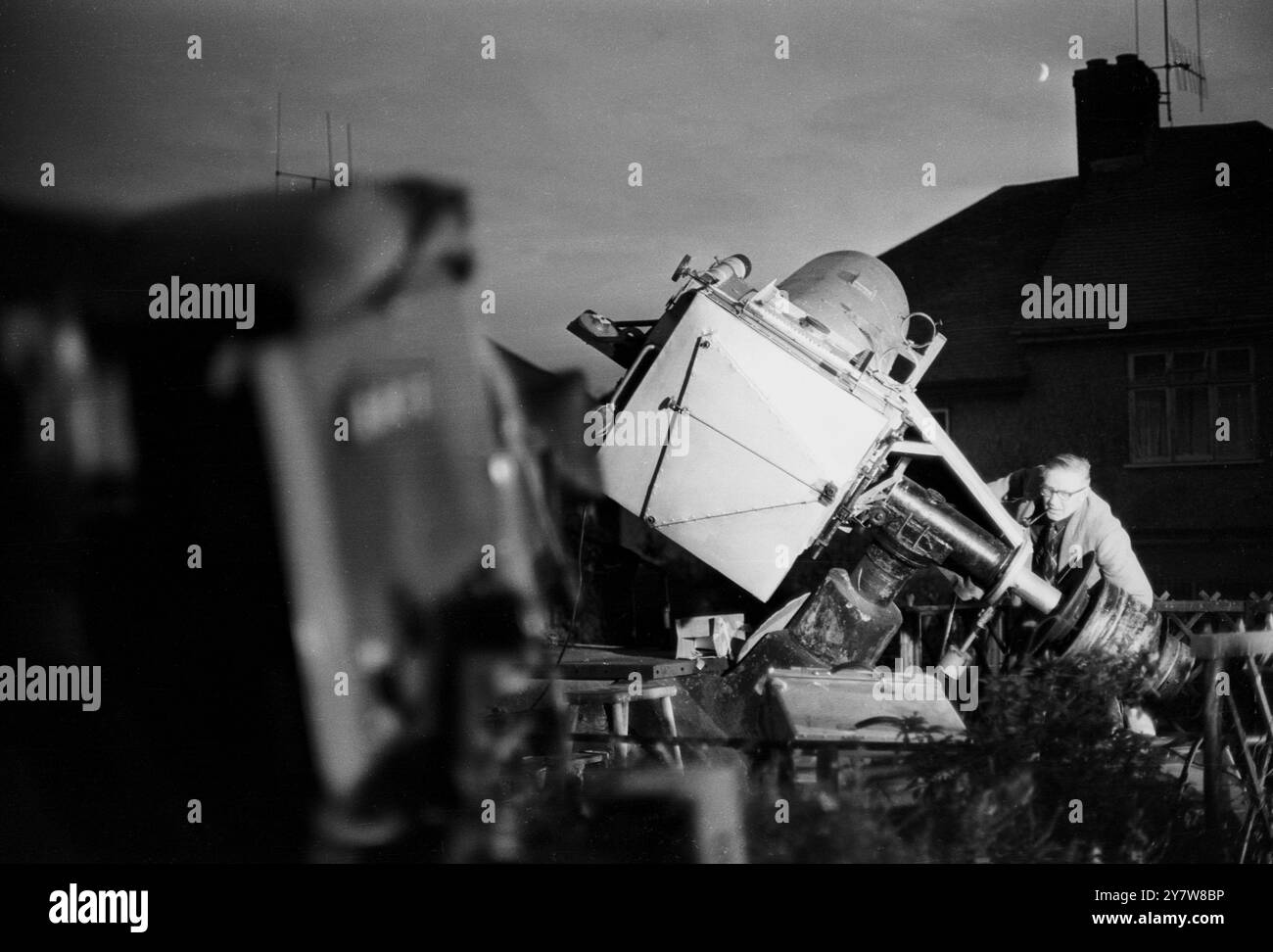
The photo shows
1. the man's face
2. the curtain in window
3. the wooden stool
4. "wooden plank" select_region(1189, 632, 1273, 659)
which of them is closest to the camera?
"wooden plank" select_region(1189, 632, 1273, 659)

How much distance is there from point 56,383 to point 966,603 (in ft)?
9.01

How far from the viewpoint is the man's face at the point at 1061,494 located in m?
4.16

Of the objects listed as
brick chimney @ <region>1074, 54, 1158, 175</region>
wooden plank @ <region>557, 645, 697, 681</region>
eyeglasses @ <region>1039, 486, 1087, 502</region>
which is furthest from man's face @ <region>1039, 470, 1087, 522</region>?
wooden plank @ <region>557, 645, 697, 681</region>

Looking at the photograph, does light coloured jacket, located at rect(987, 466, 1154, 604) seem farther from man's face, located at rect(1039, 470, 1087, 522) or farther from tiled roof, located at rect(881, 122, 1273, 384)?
tiled roof, located at rect(881, 122, 1273, 384)

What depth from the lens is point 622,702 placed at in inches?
147

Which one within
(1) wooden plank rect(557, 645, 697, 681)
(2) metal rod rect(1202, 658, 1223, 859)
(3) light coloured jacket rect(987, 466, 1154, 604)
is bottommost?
(2) metal rod rect(1202, 658, 1223, 859)

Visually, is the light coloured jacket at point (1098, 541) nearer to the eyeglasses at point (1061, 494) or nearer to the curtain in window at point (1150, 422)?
the eyeglasses at point (1061, 494)

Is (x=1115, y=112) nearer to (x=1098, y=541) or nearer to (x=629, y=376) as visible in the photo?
(x=1098, y=541)

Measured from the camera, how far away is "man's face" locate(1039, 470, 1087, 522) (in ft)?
13.6

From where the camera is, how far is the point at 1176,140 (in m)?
4.11

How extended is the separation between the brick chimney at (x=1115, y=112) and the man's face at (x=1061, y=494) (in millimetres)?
980

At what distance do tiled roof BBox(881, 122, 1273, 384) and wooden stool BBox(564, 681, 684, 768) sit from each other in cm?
165
